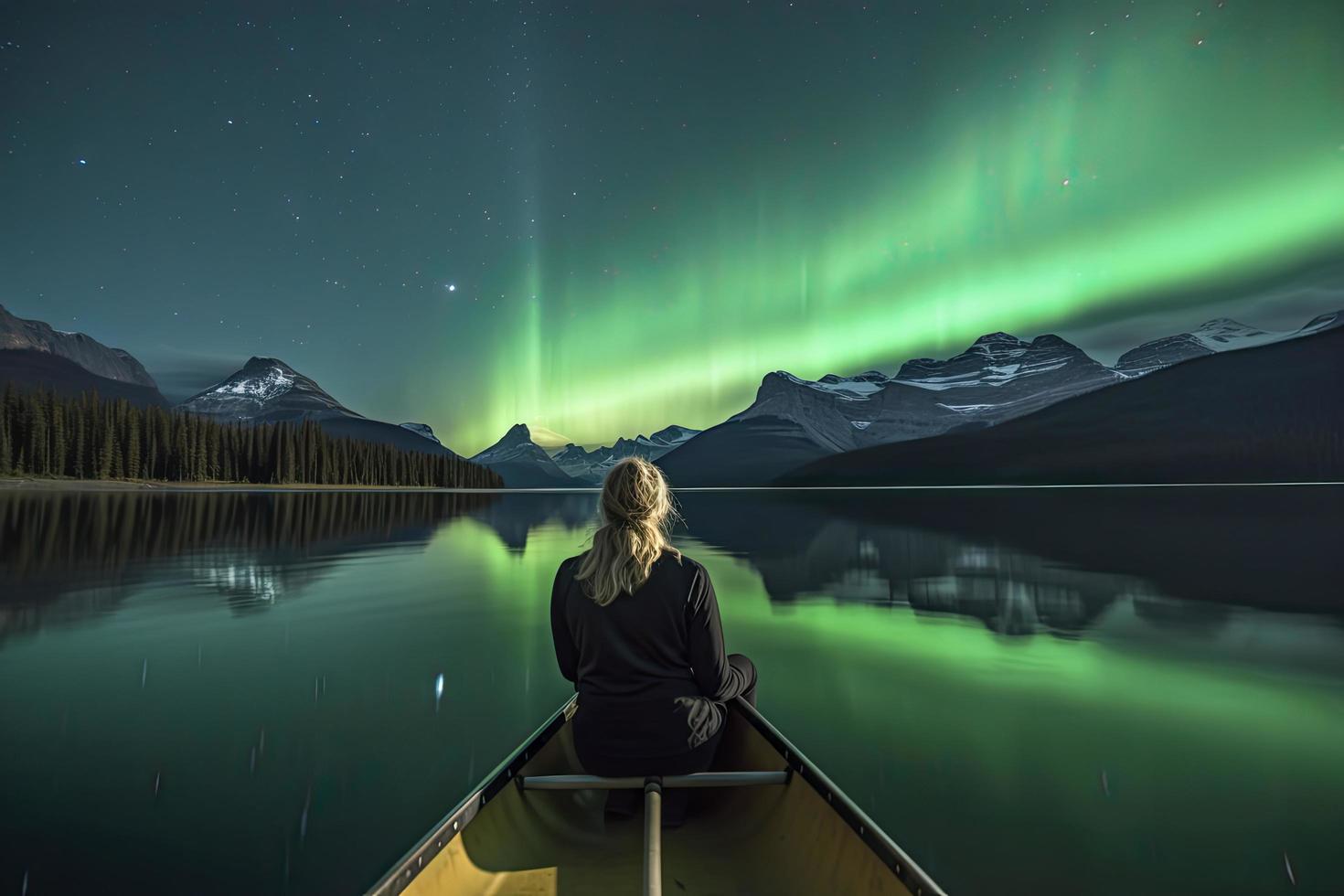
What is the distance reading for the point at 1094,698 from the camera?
793cm

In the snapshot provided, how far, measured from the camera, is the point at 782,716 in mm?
7395

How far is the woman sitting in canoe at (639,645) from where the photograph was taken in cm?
381

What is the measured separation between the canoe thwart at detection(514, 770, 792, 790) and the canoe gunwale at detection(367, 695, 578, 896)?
0.16 m

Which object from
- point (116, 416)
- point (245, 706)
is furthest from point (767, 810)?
point (116, 416)

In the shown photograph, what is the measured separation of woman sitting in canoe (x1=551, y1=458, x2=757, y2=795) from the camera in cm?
381

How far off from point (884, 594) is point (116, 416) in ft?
395

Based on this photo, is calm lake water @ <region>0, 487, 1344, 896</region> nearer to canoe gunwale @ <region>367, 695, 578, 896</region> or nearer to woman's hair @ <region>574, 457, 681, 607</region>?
canoe gunwale @ <region>367, 695, 578, 896</region>

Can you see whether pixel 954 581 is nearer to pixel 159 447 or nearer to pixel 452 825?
pixel 452 825

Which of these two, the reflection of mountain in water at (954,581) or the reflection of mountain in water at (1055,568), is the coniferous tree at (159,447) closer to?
the reflection of mountain in water at (1055,568)

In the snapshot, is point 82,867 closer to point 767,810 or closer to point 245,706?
point 245,706

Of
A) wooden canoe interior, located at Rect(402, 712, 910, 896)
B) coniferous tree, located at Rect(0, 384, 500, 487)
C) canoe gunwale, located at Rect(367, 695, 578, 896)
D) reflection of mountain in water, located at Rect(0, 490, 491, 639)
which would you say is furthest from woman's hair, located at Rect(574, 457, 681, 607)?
coniferous tree, located at Rect(0, 384, 500, 487)

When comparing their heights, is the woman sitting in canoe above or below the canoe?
above

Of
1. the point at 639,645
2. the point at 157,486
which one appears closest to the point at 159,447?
the point at 157,486

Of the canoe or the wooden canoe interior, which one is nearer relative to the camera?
the canoe
